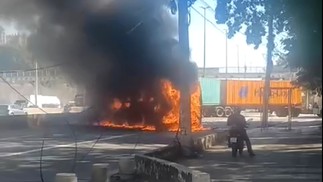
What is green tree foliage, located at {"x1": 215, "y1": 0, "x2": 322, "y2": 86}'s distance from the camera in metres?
4.14

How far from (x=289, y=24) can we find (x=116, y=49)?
19.5 metres

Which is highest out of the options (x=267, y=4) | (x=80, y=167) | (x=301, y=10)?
(x=267, y=4)

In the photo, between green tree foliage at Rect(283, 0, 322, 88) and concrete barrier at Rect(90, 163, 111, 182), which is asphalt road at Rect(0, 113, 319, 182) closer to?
concrete barrier at Rect(90, 163, 111, 182)

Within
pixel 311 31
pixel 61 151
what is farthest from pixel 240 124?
pixel 311 31

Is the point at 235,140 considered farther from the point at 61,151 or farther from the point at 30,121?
the point at 30,121

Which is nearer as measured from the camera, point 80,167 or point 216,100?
point 80,167

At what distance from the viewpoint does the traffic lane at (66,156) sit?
39.0 ft

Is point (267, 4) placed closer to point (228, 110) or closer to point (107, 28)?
point (107, 28)

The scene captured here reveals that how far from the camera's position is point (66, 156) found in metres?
15.5

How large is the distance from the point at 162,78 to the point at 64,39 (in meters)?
4.35

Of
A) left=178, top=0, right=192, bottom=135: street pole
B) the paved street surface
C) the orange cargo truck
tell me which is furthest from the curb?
the orange cargo truck

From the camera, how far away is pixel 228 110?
1861 inches

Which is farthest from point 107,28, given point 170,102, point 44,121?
point 44,121

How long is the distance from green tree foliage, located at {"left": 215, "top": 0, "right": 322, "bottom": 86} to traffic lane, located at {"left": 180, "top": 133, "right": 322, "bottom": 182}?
5.15ft
